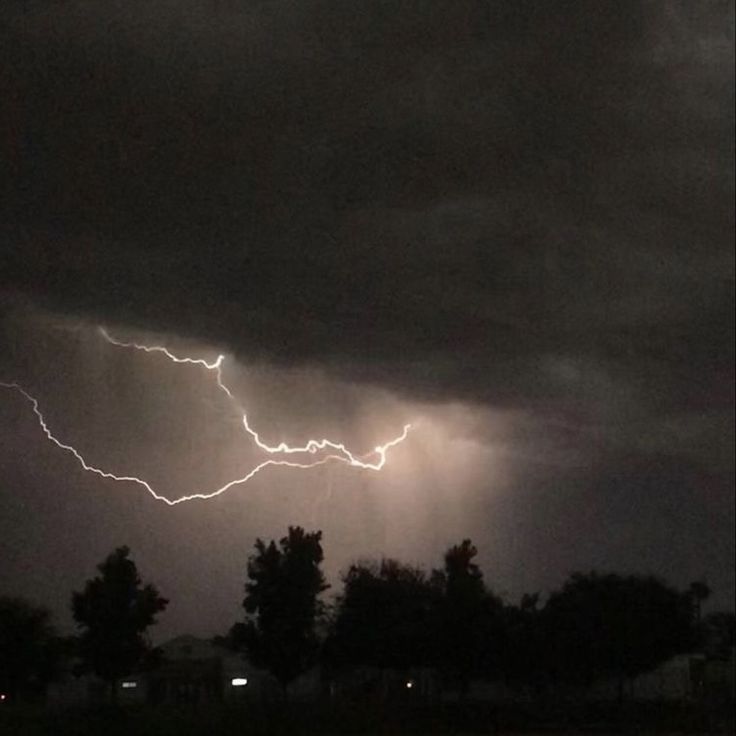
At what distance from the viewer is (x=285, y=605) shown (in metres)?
21.6

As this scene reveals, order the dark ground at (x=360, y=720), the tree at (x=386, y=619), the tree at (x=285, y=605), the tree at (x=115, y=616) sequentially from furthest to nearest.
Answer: the tree at (x=386, y=619) < the tree at (x=285, y=605) < the tree at (x=115, y=616) < the dark ground at (x=360, y=720)

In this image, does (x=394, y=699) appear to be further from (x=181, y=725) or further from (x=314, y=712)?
(x=181, y=725)

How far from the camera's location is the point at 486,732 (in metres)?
22.6

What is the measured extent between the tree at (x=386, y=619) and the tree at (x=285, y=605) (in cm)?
206

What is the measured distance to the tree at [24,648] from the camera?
14.7 metres

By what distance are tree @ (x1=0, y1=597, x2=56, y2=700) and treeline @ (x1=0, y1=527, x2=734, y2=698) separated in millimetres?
5899

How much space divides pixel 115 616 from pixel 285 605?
5667 millimetres

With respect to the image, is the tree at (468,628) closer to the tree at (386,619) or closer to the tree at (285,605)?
the tree at (386,619)

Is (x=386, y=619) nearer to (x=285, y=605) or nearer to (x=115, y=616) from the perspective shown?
(x=285, y=605)

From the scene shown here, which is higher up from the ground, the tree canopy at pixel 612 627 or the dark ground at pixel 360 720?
the tree canopy at pixel 612 627

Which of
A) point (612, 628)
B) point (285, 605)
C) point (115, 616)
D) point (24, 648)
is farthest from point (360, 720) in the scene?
point (612, 628)

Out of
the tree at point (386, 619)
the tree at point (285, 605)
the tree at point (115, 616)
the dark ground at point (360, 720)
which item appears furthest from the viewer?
the tree at point (386, 619)

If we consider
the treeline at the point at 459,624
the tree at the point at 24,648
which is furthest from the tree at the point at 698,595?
the tree at the point at 24,648

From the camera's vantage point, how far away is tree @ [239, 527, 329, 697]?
20.8 meters
